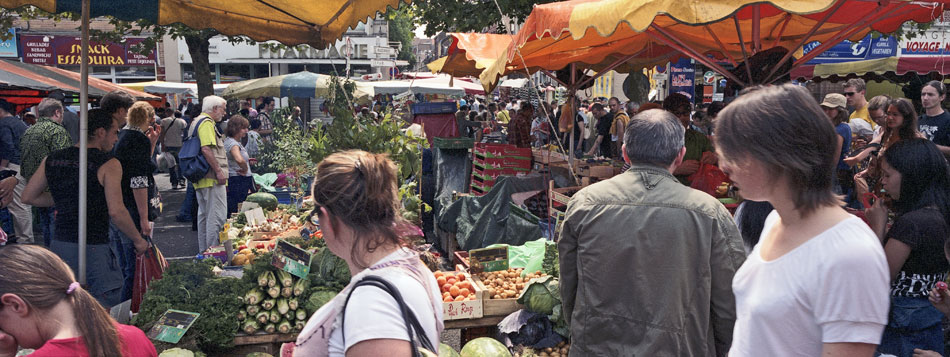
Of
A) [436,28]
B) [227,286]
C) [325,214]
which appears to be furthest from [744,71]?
[436,28]

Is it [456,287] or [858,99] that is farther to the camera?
[858,99]

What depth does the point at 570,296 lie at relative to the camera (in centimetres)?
274

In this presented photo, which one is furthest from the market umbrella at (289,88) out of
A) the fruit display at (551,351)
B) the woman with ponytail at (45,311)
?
the woman with ponytail at (45,311)

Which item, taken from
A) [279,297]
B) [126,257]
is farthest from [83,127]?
[126,257]

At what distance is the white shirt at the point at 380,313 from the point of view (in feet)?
4.72

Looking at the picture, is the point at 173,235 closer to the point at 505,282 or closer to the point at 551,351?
the point at 505,282

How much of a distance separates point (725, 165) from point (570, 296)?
135cm

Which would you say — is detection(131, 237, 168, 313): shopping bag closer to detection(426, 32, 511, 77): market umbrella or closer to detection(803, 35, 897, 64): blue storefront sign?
detection(426, 32, 511, 77): market umbrella

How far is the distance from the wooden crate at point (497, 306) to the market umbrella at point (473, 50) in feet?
11.0

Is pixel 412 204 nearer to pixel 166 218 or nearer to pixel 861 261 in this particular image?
pixel 861 261

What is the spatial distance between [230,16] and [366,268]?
3.80 m

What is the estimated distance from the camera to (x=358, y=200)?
161cm

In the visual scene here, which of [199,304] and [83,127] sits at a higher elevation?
[83,127]

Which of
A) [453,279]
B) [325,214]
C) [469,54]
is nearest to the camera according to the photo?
[325,214]
